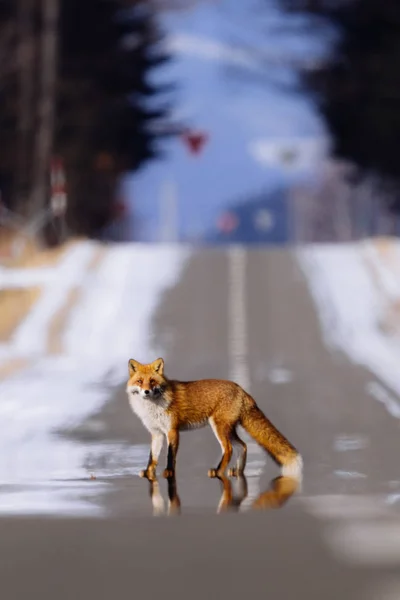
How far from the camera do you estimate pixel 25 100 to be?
4722 centimetres

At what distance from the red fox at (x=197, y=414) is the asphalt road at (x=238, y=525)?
0.28 meters

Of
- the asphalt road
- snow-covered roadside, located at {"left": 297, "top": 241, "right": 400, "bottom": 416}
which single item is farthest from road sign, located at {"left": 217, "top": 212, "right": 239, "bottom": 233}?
the asphalt road

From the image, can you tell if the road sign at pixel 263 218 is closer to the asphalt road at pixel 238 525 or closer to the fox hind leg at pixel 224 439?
the asphalt road at pixel 238 525

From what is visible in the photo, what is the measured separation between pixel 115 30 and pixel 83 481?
40118 millimetres

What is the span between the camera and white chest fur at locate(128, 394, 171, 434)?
8.62 m

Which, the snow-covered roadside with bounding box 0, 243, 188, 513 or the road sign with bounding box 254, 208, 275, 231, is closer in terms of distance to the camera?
the snow-covered roadside with bounding box 0, 243, 188, 513

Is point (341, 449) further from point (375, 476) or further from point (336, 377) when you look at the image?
point (336, 377)

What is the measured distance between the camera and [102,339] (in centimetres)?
2512


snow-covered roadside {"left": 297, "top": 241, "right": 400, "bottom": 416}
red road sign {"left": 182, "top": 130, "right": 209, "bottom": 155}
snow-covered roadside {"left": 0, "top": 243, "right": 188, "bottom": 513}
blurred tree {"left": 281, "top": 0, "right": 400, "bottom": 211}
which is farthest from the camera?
blurred tree {"left": 281, "top": 0, "right": 400, "bottom": 211}

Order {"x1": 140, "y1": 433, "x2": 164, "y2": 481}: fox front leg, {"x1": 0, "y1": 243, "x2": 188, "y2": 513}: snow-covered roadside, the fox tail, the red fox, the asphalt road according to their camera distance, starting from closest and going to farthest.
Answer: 1. the asphalt road
2. the red fox
3. {"x1": 140, "y1": 433, "x2": 164, "y2": 481}: fox front leg
4. the fox tail
5. {"x1": 0, "y1": 243, "x2": 188, "y2": 513}: snow-covered roadside

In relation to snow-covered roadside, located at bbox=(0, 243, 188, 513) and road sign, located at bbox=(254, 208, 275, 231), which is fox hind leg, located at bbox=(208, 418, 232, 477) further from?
road sign, located at bbox=(254, 208, 275, 231)

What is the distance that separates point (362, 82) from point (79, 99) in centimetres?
780

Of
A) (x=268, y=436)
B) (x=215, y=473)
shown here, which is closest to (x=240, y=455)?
(x=215, y=473)

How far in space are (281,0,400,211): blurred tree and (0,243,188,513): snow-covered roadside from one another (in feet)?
37.5
